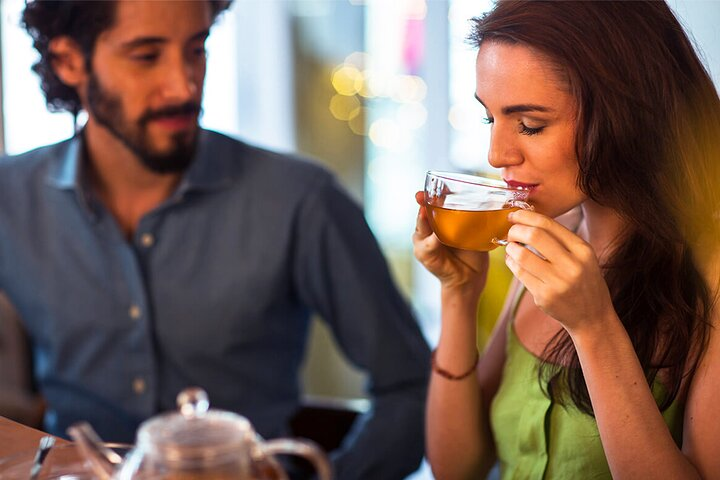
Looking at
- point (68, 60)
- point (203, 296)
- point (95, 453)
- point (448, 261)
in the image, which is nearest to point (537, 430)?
point (448, 261)

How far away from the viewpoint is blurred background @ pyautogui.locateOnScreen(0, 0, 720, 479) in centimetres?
378

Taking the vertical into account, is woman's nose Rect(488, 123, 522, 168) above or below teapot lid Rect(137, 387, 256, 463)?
above

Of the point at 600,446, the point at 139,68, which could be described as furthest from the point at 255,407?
the point at 600,446

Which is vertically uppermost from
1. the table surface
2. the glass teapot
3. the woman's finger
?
the woman's finger

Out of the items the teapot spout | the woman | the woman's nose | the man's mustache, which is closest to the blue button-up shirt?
the man's mustache

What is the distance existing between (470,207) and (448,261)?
0.72 feet

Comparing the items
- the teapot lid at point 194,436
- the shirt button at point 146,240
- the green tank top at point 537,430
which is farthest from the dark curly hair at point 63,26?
the teapot lid at point 194,436

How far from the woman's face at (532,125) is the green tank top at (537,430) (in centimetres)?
30

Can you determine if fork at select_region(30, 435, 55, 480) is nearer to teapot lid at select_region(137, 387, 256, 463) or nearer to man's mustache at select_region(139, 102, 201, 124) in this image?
teapot lid at select_region(137, 387, 256, 463)

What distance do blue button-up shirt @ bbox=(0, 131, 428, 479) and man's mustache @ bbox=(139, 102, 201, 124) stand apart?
0.48 feet

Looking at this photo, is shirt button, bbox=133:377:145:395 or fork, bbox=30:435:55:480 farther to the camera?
shirt button, bbox=133:377:145:395

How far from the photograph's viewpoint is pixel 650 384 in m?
1.24

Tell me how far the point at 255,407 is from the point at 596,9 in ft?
4.05

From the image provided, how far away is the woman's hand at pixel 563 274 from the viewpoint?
1.08 metres
